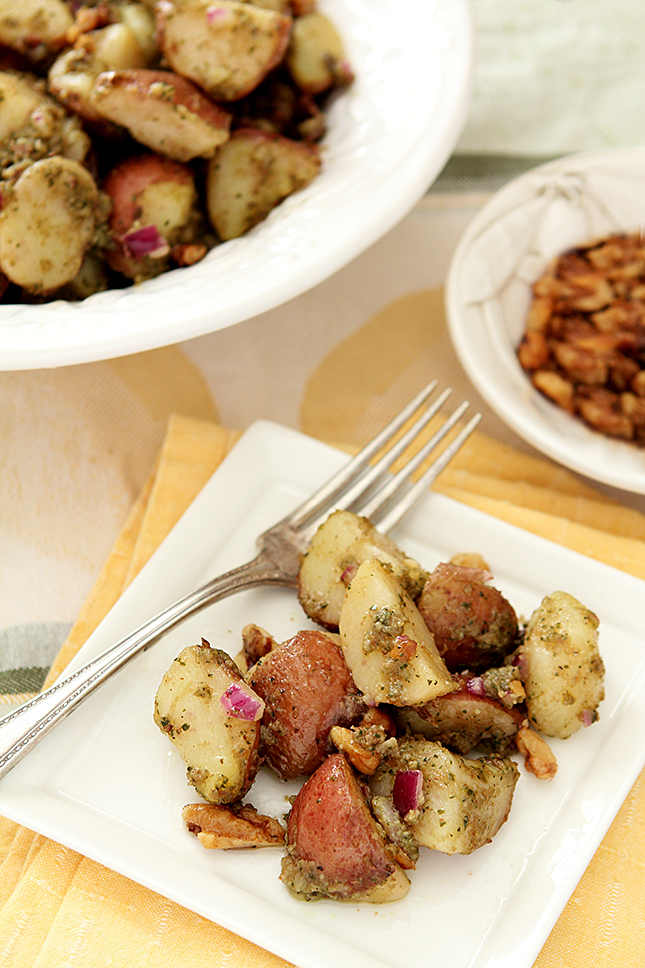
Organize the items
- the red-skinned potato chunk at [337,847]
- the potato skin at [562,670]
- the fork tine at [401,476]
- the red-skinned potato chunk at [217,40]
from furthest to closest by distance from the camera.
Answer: the fork tine at [401,476] < the red-skinned potato chunk at [217,40] < the potato skin at [562,670] < the red-skinned potato chunk at [337,847]

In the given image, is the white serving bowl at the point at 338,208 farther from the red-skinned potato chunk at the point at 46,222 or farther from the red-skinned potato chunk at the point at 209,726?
the red-skinned potato chunk at the point at 209,726

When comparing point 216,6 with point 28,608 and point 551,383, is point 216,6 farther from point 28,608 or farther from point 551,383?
point 28,608

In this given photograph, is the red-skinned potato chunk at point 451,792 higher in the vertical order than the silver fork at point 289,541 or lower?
lower

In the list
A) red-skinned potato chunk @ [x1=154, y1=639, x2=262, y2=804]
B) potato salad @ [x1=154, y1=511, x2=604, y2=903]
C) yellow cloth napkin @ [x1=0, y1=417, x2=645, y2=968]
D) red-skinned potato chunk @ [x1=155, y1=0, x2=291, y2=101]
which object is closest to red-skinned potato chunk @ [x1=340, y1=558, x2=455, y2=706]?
potato salad @ [x1=154, y1=511, x2=604, y2=903]

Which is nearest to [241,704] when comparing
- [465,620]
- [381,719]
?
[381,719]

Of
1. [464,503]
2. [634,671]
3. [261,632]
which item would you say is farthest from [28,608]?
[634,671]

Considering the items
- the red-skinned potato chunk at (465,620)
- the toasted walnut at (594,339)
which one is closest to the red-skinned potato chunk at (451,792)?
the red-skinned potato chunk at (465,620)
